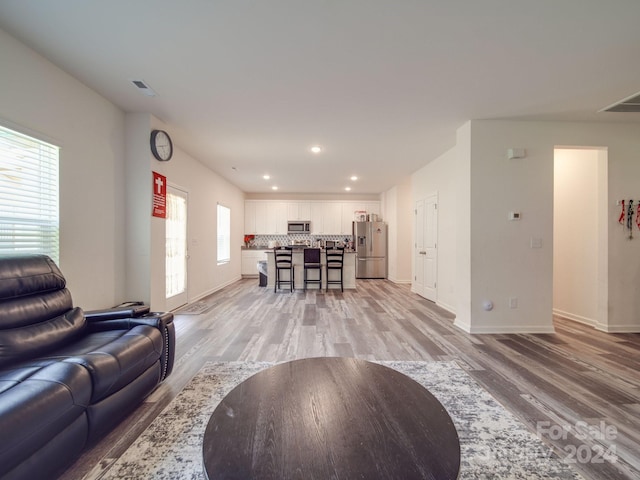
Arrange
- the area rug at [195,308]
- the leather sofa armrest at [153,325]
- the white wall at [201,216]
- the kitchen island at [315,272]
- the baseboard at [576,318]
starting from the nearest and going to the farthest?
the leather sofa armrest at [153,325]
the baseboard at [576,318]
the area rug at [195,308]
the white wall at [201,216]
the kitchen island at [315,272]

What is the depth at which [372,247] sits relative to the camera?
7883mm

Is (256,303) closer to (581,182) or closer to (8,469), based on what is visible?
(8,469)

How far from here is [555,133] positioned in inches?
133

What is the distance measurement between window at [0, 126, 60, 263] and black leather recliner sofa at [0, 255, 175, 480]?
44cm

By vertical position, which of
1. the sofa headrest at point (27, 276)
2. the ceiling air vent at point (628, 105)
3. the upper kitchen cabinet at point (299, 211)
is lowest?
the sofa headrest at point (27, 276)

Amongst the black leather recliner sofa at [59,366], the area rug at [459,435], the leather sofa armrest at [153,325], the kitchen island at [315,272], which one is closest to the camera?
the black leather recliner sofa at [59,366]

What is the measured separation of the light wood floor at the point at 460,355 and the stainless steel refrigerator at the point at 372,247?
10.0 feet

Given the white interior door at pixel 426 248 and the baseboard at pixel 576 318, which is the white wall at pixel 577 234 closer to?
the baseboard at pixel 576 318

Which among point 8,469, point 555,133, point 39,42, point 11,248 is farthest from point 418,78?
point 11,248

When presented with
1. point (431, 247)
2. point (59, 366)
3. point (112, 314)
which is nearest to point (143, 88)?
point (112, 314)

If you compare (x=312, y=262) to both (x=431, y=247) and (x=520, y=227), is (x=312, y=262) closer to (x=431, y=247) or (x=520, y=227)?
(x=431, y=247)

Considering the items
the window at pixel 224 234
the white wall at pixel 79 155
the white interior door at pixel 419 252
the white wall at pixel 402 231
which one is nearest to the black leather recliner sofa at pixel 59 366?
the white wall at pixel 79 155

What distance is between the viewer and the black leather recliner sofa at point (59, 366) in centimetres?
110

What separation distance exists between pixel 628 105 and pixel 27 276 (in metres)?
5.89
